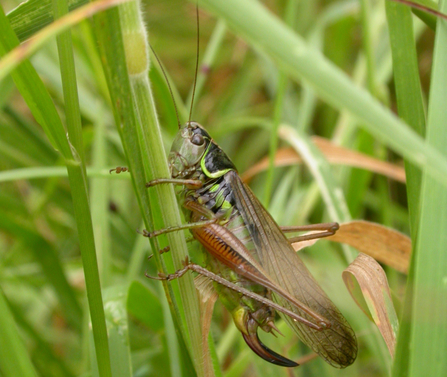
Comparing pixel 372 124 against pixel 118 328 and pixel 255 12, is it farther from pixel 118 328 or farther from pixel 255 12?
pixel 118 328

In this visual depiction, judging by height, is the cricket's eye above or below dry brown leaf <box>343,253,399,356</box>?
above

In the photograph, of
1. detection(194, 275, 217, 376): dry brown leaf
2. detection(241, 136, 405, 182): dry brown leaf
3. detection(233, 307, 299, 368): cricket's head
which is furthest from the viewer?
detection(241, 136, 405, 182): dry brown leaf

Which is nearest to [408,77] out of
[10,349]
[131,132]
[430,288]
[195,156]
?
[430,288]

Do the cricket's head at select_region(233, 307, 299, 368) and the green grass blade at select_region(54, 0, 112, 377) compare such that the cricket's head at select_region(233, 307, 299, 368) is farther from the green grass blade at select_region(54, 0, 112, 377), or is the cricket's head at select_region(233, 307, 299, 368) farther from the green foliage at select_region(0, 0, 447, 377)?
the green grass blade at select_region(54, 0, 112, 377)

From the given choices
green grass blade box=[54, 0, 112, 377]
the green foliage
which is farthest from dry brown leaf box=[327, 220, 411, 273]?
green grass blade box=[54, 0, 112, 377]

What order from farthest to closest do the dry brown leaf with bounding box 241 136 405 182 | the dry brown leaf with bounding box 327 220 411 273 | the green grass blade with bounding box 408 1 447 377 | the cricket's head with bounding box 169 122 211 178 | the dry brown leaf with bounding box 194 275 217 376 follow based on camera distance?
the dry brown leaf with bounding box 241 136 405 182, the cricket's head with bounding box 169 122 211 178, the dry brown leaf with bounding box 327 220 411 273, the dry brown leaf with bounding box 194 275 217 376, the green grass blade with bounding box 408 1 447 377

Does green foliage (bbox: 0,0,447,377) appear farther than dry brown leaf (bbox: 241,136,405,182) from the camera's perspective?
No

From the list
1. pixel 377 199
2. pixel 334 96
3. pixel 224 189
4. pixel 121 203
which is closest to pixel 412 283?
pixel 334 96
